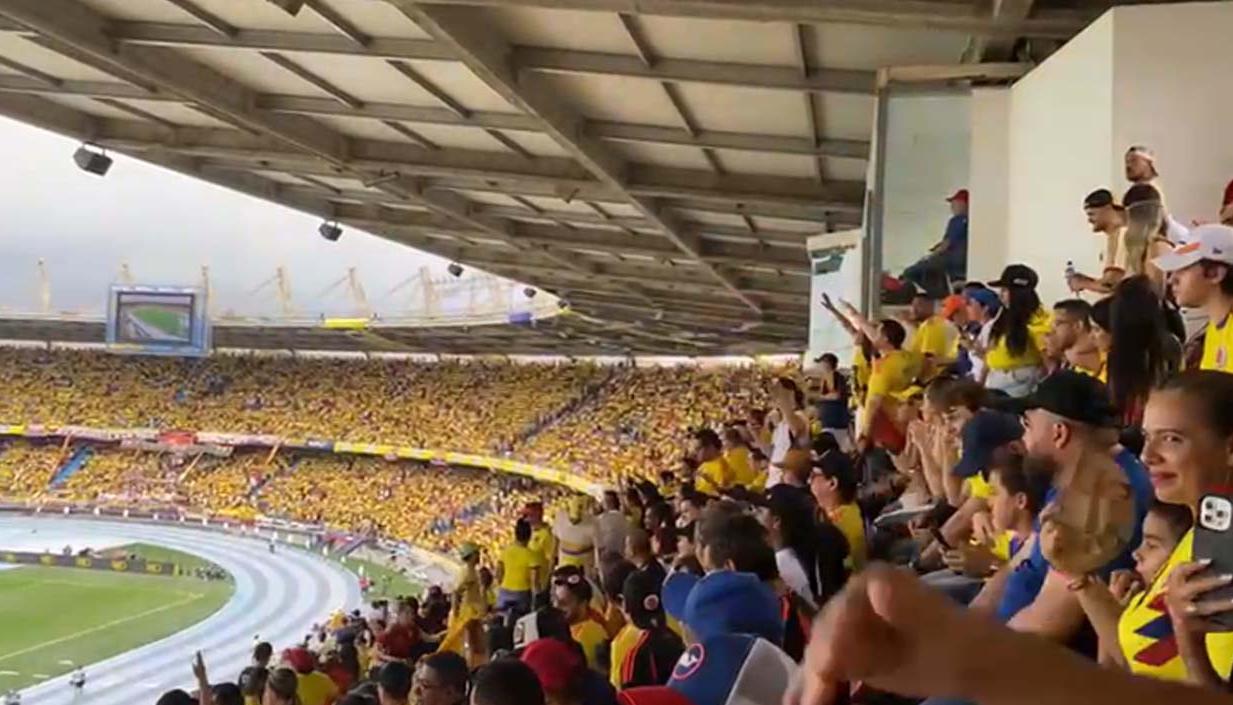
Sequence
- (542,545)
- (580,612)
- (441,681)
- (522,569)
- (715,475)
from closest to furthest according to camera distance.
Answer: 1. (441,681)
2. (580,612)
3. (715,475)
4. (522,569)
5. (542,545)

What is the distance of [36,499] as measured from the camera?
123 feet

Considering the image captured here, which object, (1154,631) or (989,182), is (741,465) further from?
(1154,631)

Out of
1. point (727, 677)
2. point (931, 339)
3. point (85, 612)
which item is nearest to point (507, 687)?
point (727, 677)

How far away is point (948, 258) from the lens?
23.4 ft

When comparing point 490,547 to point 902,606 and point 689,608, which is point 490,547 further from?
point 902,606

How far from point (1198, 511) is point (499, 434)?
3333 centimetres

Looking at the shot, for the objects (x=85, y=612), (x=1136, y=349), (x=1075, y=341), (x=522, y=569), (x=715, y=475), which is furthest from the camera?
(x=85, y=612)

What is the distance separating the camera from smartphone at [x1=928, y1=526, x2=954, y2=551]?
3.36 meters

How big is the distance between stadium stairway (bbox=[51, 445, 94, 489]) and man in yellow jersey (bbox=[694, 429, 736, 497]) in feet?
116

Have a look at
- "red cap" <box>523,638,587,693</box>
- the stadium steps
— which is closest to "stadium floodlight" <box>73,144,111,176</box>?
"red cap" <box>523,638,587,693</box>

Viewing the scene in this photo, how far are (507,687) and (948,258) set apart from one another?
17.6ft

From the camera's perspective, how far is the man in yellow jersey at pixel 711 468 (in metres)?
7.45

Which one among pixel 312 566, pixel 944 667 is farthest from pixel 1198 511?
pixel 312 566

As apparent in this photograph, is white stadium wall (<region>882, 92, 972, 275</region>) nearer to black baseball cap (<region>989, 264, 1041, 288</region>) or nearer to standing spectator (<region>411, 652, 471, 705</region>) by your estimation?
black baseball cap (<region>989, 264, 1041, 288</region>)
